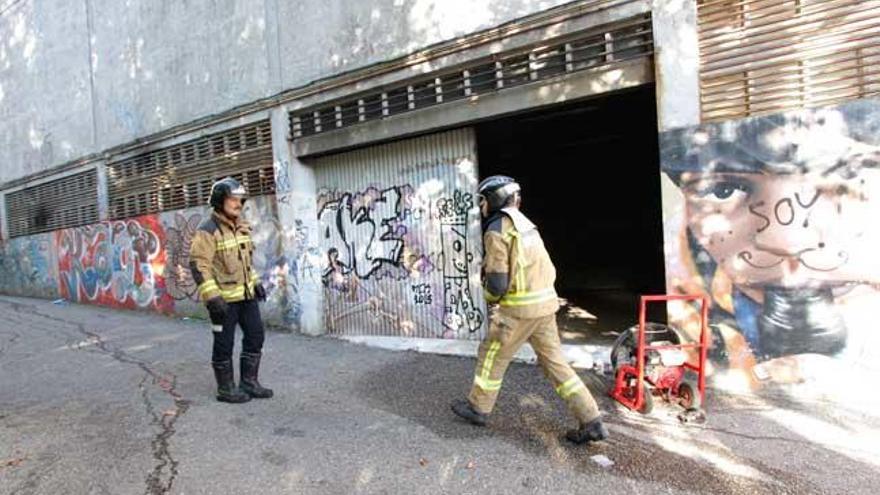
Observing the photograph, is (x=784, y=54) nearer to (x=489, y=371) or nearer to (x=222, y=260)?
(x=489, y=371)

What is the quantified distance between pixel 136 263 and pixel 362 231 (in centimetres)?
614

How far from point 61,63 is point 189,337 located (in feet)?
28.5

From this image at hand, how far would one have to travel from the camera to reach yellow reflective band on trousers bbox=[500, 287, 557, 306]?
398 centimetres

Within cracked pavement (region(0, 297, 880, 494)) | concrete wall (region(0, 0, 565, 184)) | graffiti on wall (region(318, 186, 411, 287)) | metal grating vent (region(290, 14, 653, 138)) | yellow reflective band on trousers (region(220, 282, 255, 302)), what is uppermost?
concrete wall (region(0, 0, 565, 184))

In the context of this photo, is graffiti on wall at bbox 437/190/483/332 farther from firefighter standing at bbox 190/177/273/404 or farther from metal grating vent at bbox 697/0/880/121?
metal grating vent at bbox 697/0/880/121

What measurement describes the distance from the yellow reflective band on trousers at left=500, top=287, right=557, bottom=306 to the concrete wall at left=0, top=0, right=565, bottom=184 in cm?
342

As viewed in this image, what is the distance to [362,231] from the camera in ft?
26.8

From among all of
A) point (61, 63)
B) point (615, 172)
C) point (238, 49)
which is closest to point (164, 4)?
point (238, 49)

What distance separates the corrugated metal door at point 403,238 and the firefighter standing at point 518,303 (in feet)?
9.83

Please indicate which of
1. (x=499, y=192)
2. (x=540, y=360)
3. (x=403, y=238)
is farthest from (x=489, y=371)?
(x=403, y=238)

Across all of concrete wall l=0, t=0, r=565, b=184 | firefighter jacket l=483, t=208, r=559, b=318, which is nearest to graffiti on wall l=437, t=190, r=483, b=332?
concrete wall l=0, t=0, r=565, b=184

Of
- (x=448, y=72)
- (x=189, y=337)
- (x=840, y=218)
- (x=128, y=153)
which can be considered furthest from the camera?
(x=128, y=153)

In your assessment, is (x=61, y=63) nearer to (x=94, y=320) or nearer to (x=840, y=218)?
(x=94, y=320)

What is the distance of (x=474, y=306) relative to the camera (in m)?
7.19
